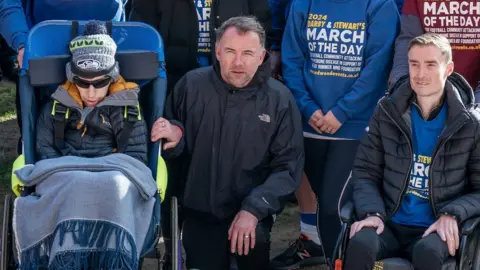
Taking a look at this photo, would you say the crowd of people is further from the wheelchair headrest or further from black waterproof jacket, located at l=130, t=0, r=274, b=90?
the wheelchair headrest

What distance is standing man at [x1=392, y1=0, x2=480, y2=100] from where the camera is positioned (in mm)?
4453

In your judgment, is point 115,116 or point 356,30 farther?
point 356,30

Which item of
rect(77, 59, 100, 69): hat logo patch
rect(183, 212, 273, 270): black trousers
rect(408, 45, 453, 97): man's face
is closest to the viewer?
rect(408, 45, 453, 97): man's face

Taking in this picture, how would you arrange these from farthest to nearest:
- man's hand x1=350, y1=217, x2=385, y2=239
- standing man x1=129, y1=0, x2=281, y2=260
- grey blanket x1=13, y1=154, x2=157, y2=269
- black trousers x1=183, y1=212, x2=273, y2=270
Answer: standing man x1=129, y1=0, x2=281, y2=260 → black trousers x1=183, y1=212, x2=273, y2=270 → man's hand x1=350, y1=217, x2=385, y2=239 → grey blanket x1=13, y1=154, x2=157, y2=269

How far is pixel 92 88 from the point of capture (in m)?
4.09

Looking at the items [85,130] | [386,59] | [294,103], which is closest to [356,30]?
[386,59]

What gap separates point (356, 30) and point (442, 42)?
0.71 meters

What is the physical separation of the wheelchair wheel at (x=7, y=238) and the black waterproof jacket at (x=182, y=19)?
1426 mm

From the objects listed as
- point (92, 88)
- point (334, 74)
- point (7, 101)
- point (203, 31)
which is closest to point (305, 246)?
point (334, 74)

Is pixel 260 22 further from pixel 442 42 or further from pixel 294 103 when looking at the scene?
pixel 442 42

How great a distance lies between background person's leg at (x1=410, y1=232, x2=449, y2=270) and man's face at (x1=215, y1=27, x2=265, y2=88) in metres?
1.28

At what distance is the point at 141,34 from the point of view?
448cm

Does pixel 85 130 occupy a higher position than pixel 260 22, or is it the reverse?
pixel 260 22

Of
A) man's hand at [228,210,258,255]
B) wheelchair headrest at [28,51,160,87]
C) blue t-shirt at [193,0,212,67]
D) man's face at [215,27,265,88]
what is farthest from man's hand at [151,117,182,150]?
blue t-shirt at [193,0,212,67]
